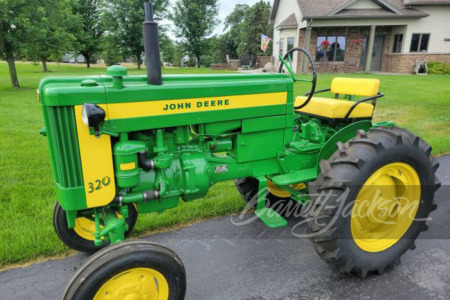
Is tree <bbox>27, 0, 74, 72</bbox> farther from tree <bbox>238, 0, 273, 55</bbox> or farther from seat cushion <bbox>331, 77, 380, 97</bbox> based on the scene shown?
tree <bbox>238, 0, 273, 55</bbox>

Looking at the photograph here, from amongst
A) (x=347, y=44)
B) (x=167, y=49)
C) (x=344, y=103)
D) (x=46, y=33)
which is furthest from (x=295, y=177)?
(x=167, y=49)

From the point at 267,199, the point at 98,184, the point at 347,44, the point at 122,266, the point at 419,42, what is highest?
the point at 419,42

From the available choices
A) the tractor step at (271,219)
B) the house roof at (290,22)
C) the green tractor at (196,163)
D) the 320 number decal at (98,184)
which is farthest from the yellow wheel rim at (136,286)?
the house roof at (290,22)

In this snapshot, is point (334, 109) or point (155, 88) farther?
point (334, 109)

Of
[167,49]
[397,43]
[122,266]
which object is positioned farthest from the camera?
[167,49]

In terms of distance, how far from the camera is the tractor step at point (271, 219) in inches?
109

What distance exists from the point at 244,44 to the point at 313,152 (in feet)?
133

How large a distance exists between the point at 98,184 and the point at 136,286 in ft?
2.23

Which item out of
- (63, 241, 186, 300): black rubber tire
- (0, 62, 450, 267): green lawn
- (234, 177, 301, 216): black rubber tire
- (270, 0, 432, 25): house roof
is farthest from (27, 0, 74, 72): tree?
(63, 241, 186, 300): black rubber tire

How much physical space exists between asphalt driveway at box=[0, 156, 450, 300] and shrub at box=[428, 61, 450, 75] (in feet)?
65.8

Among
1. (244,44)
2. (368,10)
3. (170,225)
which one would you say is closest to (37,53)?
(170,225)

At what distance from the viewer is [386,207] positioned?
285 cm

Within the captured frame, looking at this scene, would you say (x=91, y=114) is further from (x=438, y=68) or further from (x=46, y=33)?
(x=438, y=68)

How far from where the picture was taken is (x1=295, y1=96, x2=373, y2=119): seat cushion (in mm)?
3217
